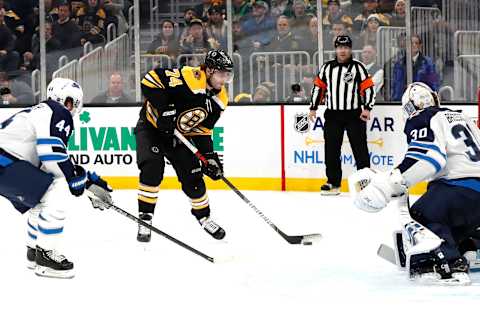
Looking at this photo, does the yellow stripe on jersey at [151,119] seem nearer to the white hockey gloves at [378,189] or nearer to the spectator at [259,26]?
the white hockey gloves at [378,189]

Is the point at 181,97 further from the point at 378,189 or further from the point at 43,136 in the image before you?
the point at 378,189

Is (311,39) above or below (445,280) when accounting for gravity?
above

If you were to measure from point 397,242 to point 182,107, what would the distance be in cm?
147

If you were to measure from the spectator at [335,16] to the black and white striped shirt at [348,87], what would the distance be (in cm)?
75

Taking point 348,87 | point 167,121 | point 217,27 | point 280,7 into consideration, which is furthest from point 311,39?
point 167,121

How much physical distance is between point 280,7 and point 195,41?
783 mm

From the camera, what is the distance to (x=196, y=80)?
5926 mm

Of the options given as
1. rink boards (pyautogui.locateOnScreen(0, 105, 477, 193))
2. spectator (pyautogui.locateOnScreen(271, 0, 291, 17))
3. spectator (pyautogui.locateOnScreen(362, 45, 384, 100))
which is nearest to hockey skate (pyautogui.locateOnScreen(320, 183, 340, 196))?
rink boards (pyautogui.locateOnScreen(0, 105, 477, 193))

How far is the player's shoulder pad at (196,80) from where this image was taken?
5.92 metres

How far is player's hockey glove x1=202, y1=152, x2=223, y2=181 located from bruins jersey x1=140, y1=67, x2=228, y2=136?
7.3 inches

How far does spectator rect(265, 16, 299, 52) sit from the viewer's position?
359 inches

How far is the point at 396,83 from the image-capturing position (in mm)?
8711

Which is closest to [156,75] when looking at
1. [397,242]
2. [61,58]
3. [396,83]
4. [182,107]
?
[182,107]

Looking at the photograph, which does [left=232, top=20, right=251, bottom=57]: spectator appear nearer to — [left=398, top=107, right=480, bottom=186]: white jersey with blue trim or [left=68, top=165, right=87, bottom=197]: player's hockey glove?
[left=68, top=165, right=87, bottom=197]: player's hockey glove
